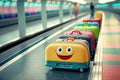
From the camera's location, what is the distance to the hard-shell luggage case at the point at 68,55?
20.5 feet

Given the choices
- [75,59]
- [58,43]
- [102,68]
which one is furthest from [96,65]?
[58,43]

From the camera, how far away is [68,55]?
6.34 meters

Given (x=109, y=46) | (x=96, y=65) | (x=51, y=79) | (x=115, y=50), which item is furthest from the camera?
(x=109, y=46)

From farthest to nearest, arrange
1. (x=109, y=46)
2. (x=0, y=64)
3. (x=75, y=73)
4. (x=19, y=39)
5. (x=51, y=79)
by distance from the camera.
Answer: (x=19, y=39), (x=109, y=46), (x=0, y=64), (x=75, y=73), (x=51, y=79)

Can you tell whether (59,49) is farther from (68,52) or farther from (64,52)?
(68,52)

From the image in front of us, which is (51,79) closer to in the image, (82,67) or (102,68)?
(82,67)

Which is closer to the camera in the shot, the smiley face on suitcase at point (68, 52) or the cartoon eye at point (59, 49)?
the smiley face on suitcase at point (68, 52)

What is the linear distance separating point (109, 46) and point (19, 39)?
530 cm

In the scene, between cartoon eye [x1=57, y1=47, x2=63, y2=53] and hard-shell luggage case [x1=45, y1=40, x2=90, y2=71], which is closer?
hard-shell luggage case [x1=45, y1=40, x2=90, y2=71]

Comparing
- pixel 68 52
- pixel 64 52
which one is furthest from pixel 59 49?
pixel 68 52

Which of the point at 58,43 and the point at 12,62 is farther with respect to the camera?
the point at 12,62

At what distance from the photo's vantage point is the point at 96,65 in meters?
6.68

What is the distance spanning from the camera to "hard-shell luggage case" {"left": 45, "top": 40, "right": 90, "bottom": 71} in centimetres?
626

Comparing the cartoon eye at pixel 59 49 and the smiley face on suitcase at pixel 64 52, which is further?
the cartoon eye at pixel 59 49
